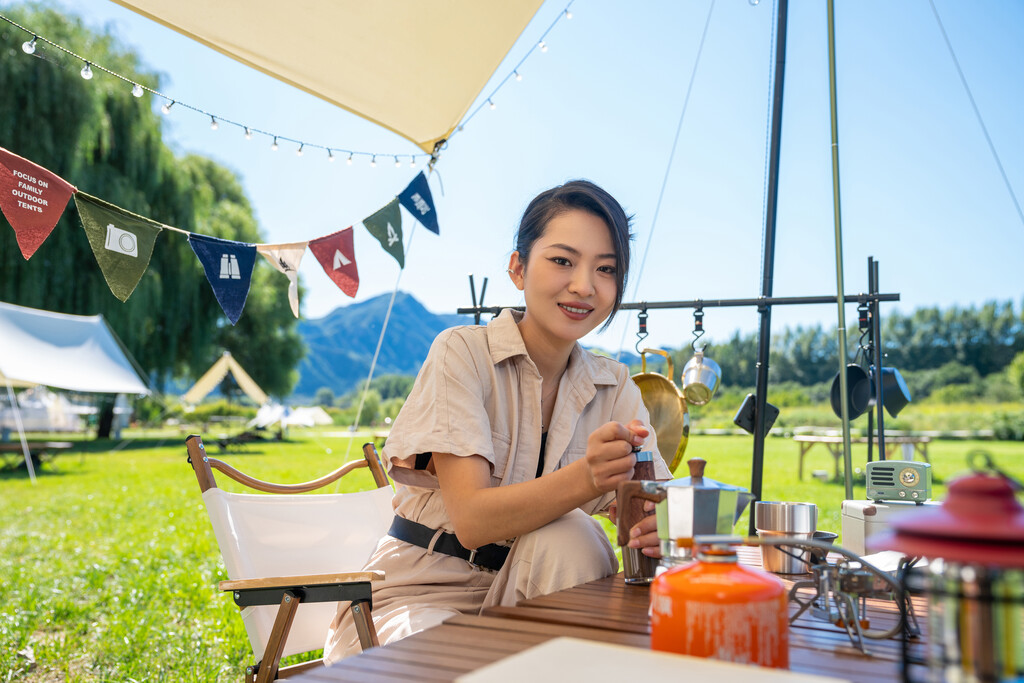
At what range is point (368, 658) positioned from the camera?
0.65m

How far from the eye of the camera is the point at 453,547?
4.49 feet

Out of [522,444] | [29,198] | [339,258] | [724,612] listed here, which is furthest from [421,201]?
[724,612]

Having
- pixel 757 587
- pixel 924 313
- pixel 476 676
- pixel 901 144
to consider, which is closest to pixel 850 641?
pixel 757 587

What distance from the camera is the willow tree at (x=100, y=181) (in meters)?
9.45

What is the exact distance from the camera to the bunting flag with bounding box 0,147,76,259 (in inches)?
84.6

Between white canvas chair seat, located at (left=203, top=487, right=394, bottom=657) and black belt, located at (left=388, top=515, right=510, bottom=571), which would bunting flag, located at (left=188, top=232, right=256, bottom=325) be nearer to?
white canvas chair seat, located at (left=203, top=487, right=394, bottom=657)

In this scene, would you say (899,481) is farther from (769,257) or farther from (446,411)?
(769,257)

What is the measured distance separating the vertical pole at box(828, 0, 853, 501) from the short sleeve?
1254 millimetres

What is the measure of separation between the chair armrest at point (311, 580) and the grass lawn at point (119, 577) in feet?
2.68

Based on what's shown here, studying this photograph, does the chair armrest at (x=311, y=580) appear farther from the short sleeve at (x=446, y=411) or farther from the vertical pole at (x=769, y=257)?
the vertical pole at (x=769, y=257)

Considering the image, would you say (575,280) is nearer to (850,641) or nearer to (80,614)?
(850,641)

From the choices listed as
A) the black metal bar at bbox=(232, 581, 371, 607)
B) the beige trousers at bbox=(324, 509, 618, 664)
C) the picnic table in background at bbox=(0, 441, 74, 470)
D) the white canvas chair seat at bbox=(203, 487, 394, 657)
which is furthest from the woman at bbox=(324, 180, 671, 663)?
the picnic table in background at bbox=(0, 441, 74, 470)

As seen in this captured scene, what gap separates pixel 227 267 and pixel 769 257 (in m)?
2.05

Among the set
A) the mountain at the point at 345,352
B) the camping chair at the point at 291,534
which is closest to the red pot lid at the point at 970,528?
the camping chair at the point at 291,534
